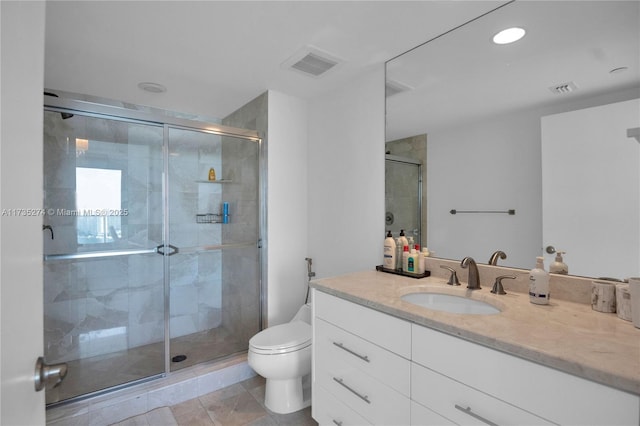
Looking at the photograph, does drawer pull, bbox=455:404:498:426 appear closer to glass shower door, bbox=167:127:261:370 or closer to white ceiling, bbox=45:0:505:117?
white ceiling, bbox=45:0:505:117

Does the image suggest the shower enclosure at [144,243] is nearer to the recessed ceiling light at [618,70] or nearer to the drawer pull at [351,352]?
the drawer pull at [351,352]

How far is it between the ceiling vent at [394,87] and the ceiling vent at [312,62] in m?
0.37

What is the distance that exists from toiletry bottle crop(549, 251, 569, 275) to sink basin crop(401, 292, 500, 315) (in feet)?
1.07

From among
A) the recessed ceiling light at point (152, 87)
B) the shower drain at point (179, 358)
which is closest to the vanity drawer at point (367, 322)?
the shower drain at point (179, 358)

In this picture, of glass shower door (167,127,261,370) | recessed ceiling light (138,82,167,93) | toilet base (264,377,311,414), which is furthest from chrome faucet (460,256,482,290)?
recessed ceiling light (138,82,167,93)

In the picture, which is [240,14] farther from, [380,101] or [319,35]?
[380,101]

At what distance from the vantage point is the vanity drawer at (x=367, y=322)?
3.97 feet

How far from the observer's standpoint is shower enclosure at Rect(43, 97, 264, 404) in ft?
7.31

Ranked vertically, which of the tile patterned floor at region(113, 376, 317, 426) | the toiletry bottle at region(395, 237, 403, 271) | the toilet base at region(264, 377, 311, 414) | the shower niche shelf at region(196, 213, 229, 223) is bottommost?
the tile patterned floor at region(113, 376, 317, 426)

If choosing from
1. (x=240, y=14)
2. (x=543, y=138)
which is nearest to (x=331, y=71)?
(x=240, y=14)

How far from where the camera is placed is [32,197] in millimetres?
647

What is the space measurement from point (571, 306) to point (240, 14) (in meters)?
2.03

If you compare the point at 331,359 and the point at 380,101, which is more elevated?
the point at 380,101

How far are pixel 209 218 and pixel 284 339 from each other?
1.42 meters
